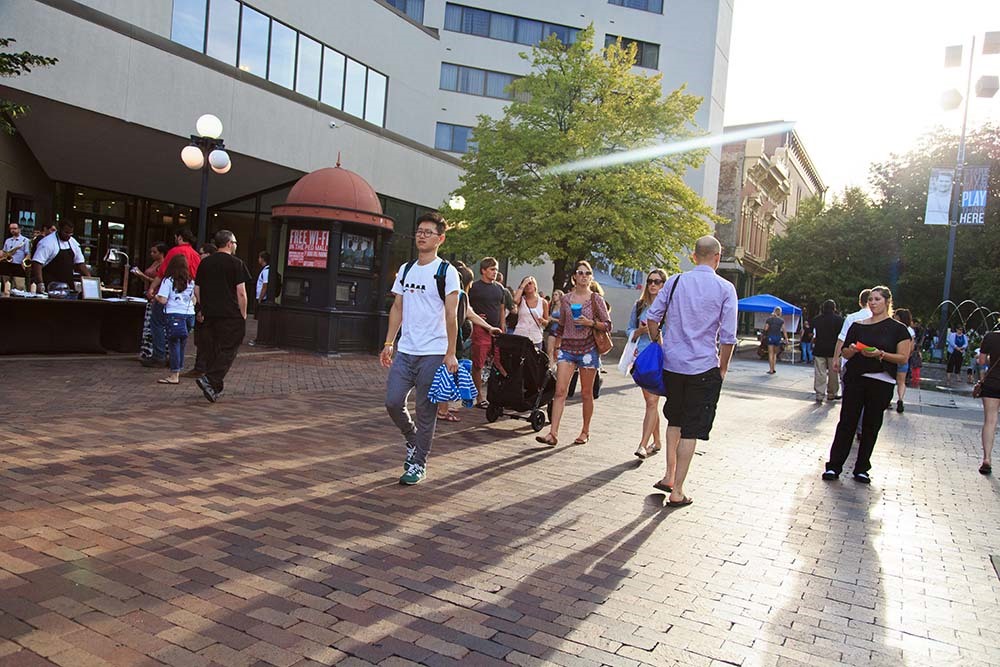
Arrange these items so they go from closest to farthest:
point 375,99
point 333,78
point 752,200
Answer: point 333,78 → point 375,99 → point 752,200

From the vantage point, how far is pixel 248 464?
5.86 meters

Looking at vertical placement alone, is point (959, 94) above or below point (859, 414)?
above

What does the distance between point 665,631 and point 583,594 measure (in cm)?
50

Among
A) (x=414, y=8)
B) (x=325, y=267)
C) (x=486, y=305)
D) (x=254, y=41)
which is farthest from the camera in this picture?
(x=414, y=8)

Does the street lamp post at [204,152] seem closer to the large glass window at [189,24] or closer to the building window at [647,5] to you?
the large glass window at [189,24]

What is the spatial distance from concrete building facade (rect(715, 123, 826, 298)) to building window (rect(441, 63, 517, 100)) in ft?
56.5

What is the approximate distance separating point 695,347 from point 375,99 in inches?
838

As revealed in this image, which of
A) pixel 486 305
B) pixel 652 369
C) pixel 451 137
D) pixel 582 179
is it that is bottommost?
pixel 652 369

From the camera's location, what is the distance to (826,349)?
1421cm

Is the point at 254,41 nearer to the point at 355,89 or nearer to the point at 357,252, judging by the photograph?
the point at 355,89

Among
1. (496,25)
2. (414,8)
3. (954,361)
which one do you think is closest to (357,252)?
(954,361)

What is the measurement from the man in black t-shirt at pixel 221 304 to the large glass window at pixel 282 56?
13.9 meters

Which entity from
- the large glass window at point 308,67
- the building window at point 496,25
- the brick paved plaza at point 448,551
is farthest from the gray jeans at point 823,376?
the building window at point 496,25

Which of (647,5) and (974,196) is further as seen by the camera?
(647,5)
